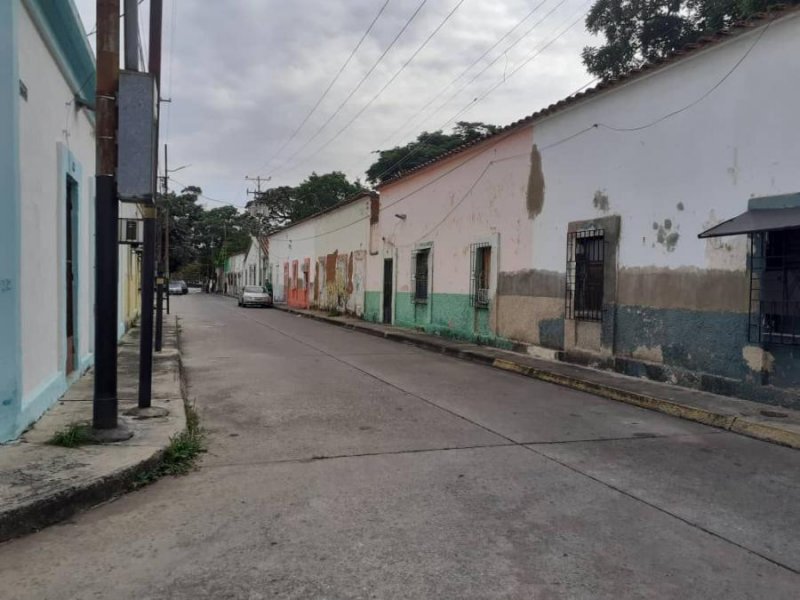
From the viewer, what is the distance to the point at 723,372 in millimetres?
8453

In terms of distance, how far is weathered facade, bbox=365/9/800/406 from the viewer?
25.7 feet

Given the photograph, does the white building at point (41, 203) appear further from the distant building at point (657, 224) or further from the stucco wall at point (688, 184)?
the stucco wall at point (688, 184)

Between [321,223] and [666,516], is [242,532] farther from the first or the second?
[321,223]

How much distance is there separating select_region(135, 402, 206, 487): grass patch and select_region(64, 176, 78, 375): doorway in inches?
124

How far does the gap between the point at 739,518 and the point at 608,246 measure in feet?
22.7

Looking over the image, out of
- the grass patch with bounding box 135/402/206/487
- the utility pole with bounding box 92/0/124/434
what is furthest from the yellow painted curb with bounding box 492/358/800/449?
the utility pole with bounding box 92/0/124/434

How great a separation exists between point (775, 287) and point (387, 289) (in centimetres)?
1521

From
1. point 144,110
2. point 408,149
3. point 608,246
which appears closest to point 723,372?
point 608,246

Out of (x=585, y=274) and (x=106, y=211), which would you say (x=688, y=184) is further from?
(x=106, y=211)

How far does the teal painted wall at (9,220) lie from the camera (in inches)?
200

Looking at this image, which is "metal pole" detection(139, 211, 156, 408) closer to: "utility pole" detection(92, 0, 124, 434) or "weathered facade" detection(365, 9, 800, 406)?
"utility pole" detection(92, 0, 124, 434)

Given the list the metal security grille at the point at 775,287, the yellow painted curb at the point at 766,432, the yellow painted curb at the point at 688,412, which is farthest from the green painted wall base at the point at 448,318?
the yellow painted curb at the point at 766,432

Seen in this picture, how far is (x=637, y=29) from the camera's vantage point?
18812 millimetres

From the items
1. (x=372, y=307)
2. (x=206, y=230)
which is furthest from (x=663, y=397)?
(x=206, y=230)
